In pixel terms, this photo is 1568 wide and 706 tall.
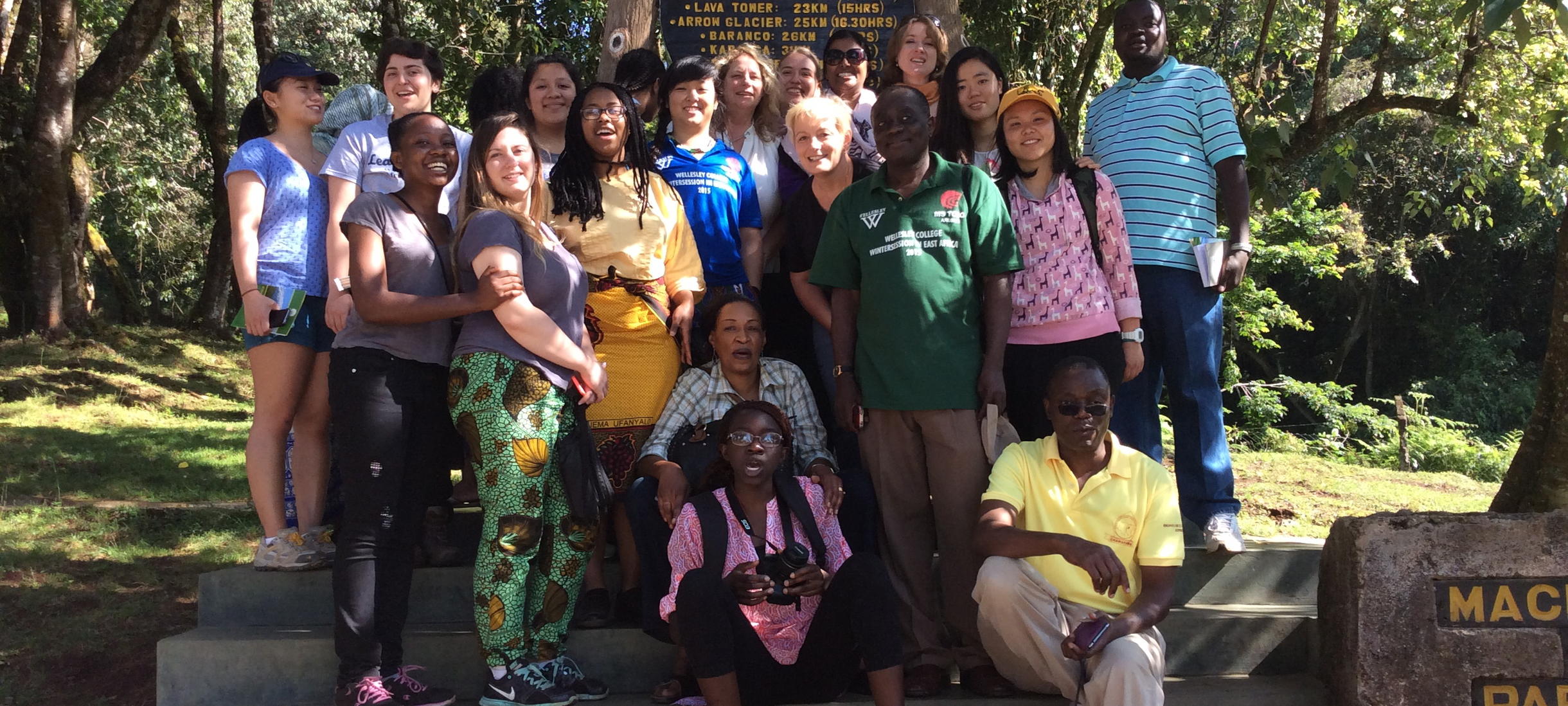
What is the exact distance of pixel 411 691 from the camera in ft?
12.0

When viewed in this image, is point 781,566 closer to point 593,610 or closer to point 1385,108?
point 593,610

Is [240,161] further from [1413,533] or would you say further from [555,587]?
[1413,533]

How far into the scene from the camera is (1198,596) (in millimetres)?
4461

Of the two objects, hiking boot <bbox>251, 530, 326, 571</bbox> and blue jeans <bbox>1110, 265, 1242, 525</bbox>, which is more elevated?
blue jeans <bbox>1110, 265, 1242, 525</bbox>

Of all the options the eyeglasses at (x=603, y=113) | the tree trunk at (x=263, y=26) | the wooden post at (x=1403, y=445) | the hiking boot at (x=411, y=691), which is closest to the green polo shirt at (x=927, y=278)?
the eyeglasses at (x=603, y=113)

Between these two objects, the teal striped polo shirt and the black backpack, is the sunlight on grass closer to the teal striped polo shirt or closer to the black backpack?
the teal striped polo shirt

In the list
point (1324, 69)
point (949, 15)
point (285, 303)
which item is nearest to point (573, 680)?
point (285, 303)

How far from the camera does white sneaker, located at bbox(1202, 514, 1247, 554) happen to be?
4.35 metres

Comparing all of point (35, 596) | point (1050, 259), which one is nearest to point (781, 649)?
point (1050, 259)

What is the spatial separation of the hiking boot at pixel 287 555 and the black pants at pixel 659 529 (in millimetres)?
1237

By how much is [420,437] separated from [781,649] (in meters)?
1.30

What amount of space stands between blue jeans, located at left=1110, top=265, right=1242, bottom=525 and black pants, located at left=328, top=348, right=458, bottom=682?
8.28 feet

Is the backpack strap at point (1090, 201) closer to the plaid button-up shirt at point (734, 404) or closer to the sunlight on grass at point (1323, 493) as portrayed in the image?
the plaid button-up shirt at point (734, 404)

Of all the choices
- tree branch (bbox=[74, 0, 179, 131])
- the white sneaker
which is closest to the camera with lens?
the white sneaker
